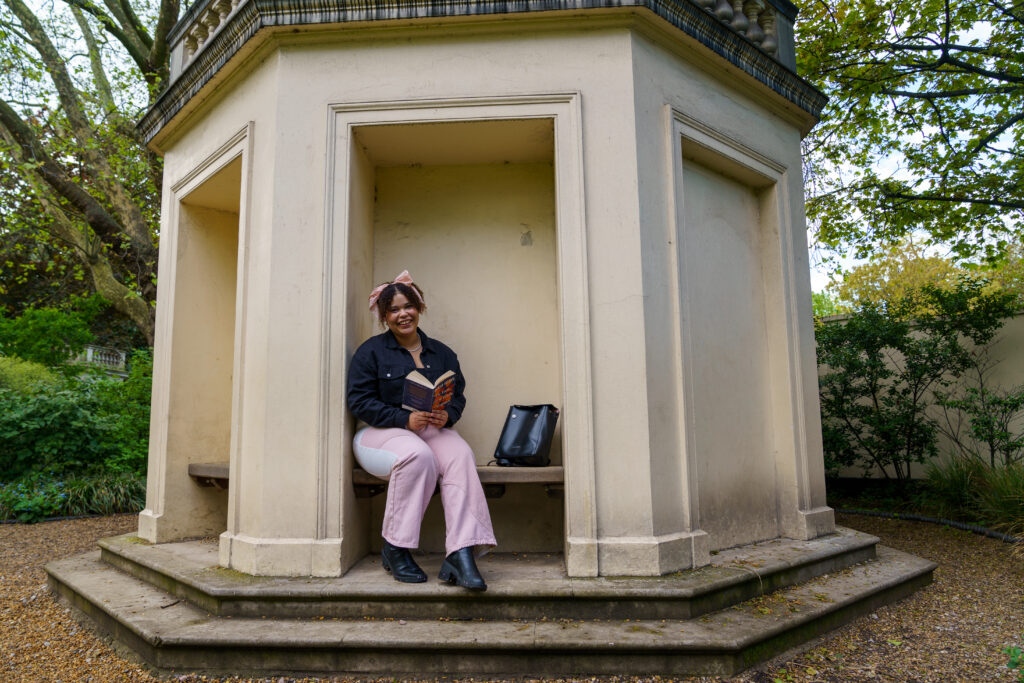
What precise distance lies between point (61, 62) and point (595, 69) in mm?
10363

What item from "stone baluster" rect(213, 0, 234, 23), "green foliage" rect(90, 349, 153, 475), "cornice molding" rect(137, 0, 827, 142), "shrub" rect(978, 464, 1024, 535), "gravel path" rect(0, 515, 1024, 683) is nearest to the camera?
"gravel path" rect(0, 515, 1024, 683)

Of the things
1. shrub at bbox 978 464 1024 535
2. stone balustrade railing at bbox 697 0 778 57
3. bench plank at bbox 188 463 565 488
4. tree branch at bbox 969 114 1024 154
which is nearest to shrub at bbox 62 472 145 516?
bench plank at bbox 188 463 565 488

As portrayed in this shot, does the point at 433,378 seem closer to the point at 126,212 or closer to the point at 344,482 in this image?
the point at 344,482

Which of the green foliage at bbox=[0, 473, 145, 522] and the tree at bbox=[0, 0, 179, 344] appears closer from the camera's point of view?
the green foliage at bbox=[0, 473, 145, 522]

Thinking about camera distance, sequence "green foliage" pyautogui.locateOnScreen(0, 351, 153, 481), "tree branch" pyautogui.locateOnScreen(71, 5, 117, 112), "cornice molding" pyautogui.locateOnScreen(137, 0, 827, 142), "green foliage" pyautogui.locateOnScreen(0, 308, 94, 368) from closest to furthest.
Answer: "cornice molding" pyautogui.locateOnScreen(137, 0, 827, 142) < "green foliage" pyautogui.locateOnScreen(0, 351, 153, 481) < "tree branch" pyautogui.locateOnScreen(71, 5, 117, 112) < "green foliage" pyautogui.locateOnScreen(0, 308, 94, 368)

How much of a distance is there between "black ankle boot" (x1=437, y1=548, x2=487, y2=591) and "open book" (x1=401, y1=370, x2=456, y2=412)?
827mm

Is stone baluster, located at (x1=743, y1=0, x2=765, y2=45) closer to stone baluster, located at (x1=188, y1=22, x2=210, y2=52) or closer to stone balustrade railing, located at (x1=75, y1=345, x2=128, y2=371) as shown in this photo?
stone baluster, located at (x1=188, y1=22, x2=210, y2=52)

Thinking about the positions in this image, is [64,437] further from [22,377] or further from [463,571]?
[463,571]

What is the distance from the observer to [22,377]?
9.51m

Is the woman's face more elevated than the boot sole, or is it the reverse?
the woman's face

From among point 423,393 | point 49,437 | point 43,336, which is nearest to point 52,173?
point 49,437

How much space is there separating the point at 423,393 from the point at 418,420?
156 millimetres

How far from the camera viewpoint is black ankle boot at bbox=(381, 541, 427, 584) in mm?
3379

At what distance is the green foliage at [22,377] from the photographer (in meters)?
9.20
